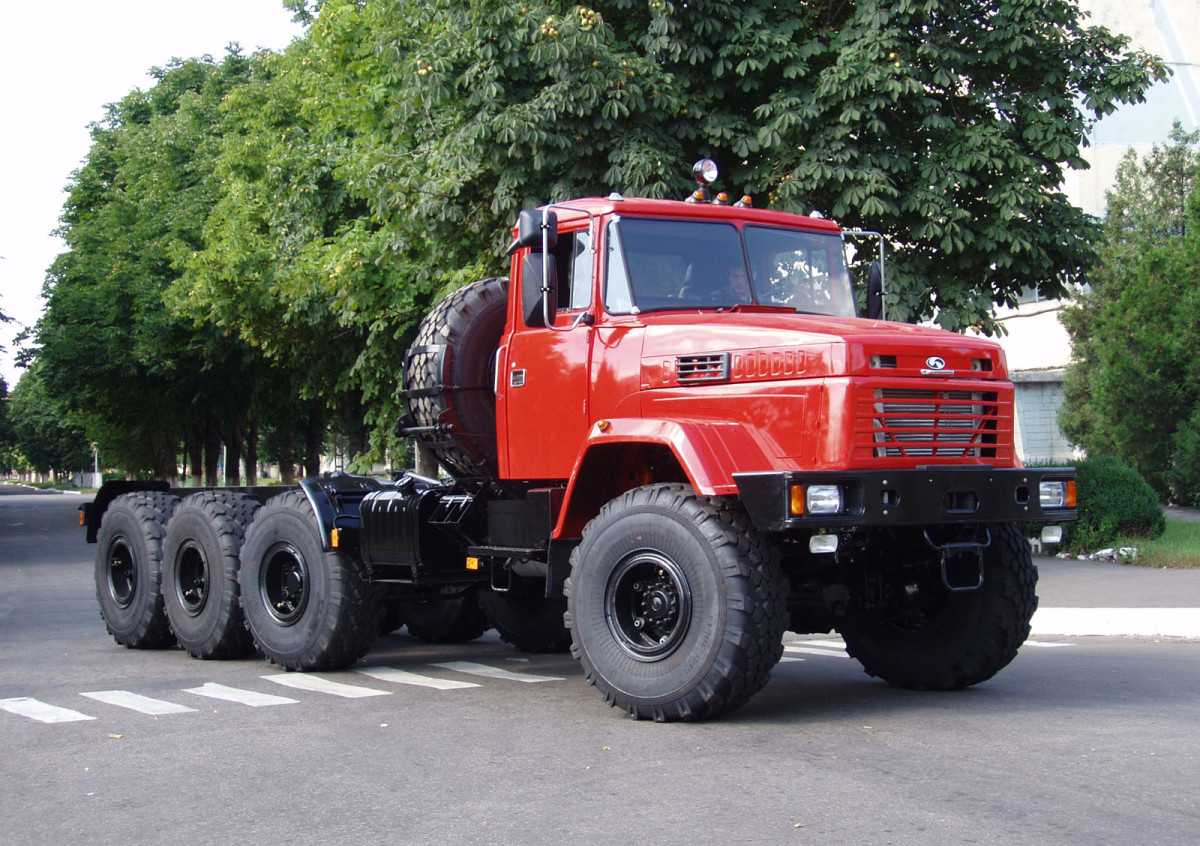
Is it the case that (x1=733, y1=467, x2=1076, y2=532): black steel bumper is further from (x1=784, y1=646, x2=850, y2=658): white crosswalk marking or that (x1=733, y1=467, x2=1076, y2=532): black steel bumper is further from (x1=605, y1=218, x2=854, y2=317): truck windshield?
(x1=784, y1=646, x2=850, y2=658): white crosswalk marking

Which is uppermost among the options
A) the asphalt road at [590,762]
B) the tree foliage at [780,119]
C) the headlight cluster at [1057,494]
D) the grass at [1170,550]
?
the tree foliage at [780,119]

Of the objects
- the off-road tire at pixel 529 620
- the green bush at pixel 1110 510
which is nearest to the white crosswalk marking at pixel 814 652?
the off-road tire at pixel 529 620

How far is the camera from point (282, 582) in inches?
434

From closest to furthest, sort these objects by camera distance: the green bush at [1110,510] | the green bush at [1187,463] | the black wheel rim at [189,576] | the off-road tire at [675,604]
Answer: the off-road tire at [675,604], the black wheel rim at [189,576], the green bush at [1110,510], the green bush at [1187,463]

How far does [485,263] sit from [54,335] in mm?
26336

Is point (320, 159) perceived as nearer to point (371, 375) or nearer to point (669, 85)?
point (371, 375)

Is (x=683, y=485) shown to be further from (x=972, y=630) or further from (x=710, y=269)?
(x=972, y=630)

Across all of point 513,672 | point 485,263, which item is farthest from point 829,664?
point 485,263

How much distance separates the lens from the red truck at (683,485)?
25.0ft

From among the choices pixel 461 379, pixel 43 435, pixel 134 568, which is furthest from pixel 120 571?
pixel 43 435

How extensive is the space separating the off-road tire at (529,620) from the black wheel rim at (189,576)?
2.48 m

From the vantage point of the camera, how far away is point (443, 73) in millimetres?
16688

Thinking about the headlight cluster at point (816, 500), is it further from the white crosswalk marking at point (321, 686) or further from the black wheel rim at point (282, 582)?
the black wheel rim at point (282, 582)

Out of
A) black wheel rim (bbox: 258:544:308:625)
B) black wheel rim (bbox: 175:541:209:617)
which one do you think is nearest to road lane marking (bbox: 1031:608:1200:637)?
black wheel rim (bbox: 258:544:308:625)
